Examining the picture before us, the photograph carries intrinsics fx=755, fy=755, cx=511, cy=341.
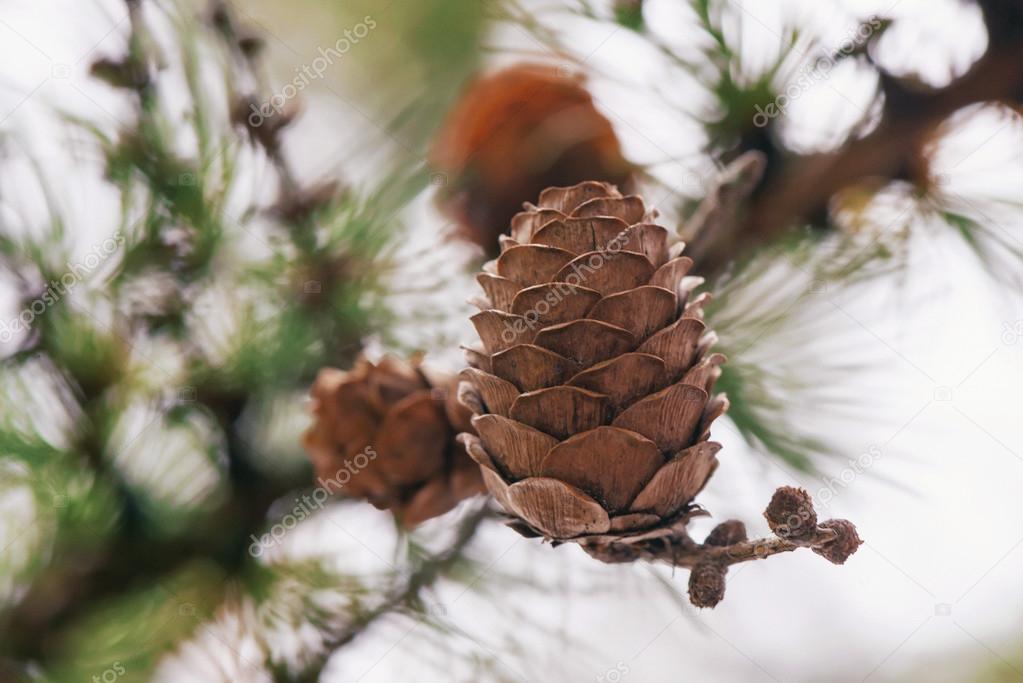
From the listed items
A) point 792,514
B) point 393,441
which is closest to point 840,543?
point 792,514

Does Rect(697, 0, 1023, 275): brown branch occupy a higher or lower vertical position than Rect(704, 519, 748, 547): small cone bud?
higher

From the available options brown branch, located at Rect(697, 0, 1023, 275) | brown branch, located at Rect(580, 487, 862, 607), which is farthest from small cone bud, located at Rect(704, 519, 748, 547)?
brown branch, located at Rect(697, 0, 1023, 275)

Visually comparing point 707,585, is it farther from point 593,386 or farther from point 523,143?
point 523,143

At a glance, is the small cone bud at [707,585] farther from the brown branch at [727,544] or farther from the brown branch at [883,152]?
the brown branch at [883,152]

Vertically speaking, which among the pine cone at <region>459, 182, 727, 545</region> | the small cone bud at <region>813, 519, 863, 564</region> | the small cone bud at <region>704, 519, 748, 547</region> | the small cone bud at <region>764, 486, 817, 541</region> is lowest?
the small cone bud at <region>704, 519, 748, 547</region>

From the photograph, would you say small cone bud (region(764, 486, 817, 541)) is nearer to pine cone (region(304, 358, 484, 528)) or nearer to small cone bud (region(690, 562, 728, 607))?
small cone bud (region(690, 562, 728, 607))

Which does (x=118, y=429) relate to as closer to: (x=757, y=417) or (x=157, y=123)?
(x=157, y=123)
